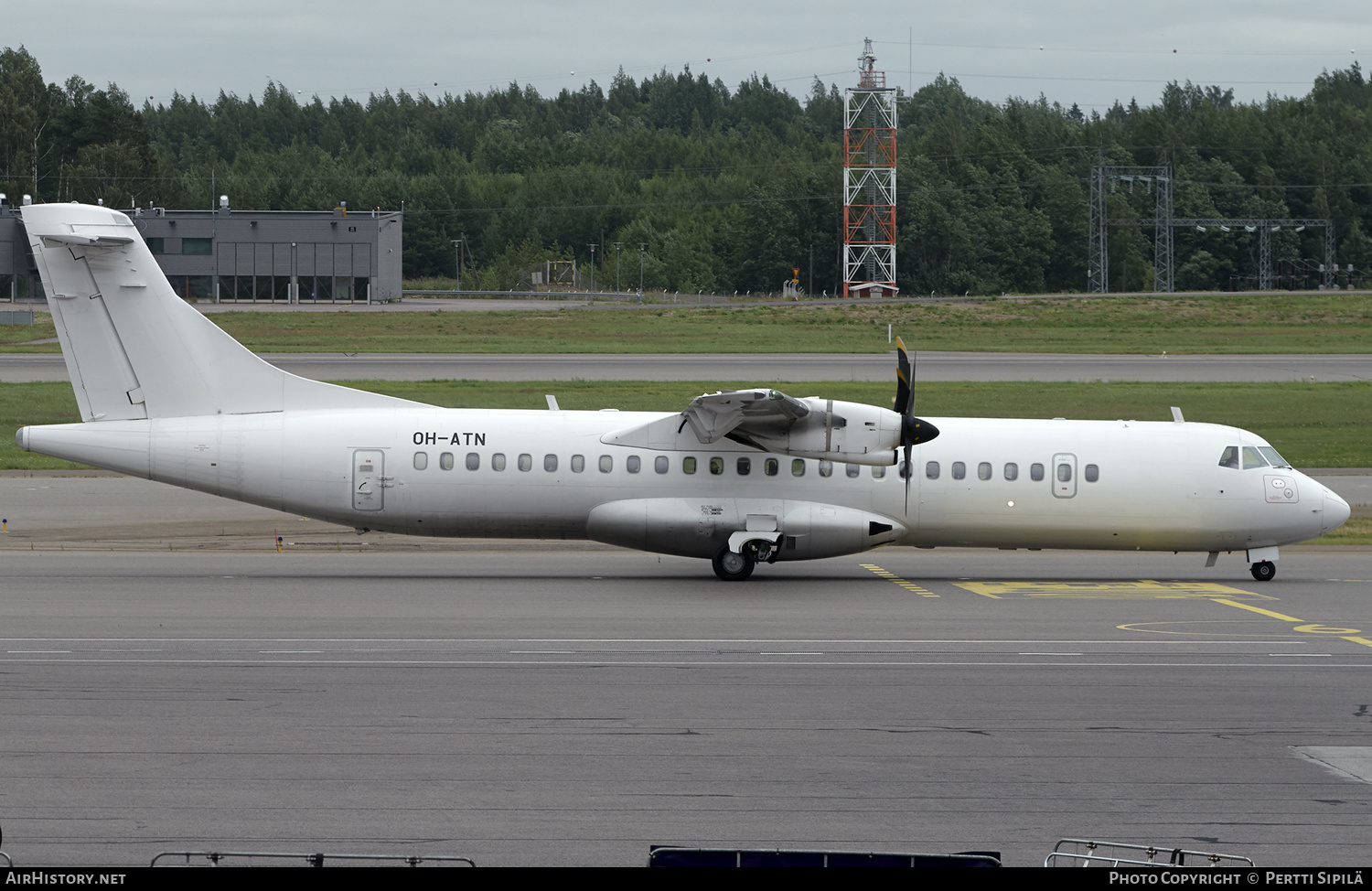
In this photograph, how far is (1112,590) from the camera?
72.2ft

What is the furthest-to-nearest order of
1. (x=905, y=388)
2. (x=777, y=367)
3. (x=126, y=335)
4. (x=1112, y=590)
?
(x=777, y=367) → (x=126, y=335) → (x=1112, y=590) → (x=905, y=388)

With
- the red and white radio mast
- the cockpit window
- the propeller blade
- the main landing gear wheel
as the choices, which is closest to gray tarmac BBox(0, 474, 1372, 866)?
the main landing gear wheel

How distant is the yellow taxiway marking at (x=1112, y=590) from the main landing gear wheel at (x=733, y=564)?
3.59 m

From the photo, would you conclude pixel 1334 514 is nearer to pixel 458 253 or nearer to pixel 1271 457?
pixel 1271 457

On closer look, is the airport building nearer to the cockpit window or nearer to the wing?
the wing

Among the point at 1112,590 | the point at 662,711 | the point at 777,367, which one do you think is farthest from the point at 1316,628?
the point at 777,367

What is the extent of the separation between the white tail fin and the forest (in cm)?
10846

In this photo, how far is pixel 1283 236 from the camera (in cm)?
13200

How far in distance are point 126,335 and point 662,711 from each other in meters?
13.5

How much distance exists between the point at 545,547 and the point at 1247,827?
59.4 feet

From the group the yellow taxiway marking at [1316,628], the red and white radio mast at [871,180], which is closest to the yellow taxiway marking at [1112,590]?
the yellow taxiway marking at [1316,628]

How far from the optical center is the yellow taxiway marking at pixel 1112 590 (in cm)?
2139

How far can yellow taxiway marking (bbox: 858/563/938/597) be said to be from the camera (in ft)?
70.6

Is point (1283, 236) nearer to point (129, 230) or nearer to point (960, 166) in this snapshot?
point (960, 166)
